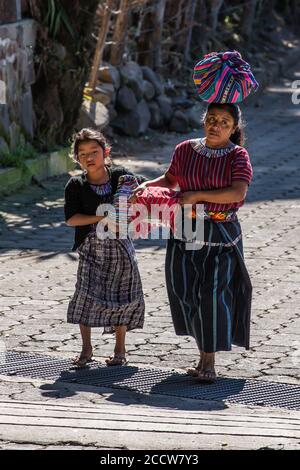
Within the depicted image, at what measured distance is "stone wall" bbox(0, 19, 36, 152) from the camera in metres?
11.9

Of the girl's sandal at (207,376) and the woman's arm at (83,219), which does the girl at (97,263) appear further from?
the girl's sandal at (207,376)

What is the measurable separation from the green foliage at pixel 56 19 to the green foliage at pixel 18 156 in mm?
1445

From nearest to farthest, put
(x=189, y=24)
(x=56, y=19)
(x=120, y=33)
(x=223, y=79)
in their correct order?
(x=223, y=79)
(x=56, y=19)
(x=120, y=33)
(x=189, y=24)

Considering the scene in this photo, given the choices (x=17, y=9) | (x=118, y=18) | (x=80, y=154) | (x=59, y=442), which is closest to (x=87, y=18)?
(x=17, y=9)

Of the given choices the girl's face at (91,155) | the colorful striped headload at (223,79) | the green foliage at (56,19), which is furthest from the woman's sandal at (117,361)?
the green foliage at (56,19)

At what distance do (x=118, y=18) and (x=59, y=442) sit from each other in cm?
1155

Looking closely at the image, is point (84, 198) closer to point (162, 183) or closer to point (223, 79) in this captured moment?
point (162, 183)

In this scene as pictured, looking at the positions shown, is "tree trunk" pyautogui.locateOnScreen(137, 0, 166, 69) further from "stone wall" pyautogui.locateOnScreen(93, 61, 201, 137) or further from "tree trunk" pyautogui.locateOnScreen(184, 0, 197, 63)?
"tree trunk" pyautogui.locateOnScreen(184, 0, 197, 63)

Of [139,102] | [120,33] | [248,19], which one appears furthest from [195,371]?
[248,19]

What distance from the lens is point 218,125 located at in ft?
19.1

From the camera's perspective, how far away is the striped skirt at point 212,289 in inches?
232

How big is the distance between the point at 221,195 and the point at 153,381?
99 centimetres
